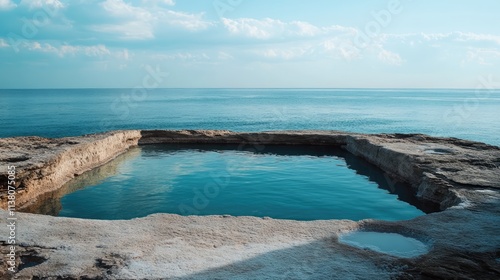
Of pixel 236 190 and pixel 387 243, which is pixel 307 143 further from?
pixel 387 243

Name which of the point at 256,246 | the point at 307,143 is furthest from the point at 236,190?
the point at 307,143

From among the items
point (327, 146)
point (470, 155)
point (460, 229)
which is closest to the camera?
point (460, 229)

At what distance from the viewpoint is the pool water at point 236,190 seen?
1067 cm

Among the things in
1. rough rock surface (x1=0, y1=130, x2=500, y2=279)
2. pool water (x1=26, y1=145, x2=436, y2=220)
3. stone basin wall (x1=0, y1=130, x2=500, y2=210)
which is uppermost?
stone basin wall (x1=0, y1=130, x2=500, y2=210)

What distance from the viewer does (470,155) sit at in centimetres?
1441

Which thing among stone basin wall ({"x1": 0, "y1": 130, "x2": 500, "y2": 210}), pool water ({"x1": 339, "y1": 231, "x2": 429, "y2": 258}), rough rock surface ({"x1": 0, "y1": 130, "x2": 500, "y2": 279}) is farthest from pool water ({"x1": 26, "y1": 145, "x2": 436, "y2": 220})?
pool water ({"x1": 339, "y1": 231, "x2": 429, "y2": 258})

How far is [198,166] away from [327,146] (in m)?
8.93

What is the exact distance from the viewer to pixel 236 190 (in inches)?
503

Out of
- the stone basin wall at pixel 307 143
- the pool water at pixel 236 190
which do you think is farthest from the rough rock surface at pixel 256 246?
the pool water at pixel 236 190

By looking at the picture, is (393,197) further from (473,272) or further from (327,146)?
(327,146)

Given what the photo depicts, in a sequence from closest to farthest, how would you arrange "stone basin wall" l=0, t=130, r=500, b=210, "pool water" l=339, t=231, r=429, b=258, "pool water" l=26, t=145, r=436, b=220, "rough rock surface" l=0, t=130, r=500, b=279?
"rough rock surface" l=0, t=130, r=500, b=279 < "pool water" l=339, t=231, r=429, b=258 < "pool water" l=26, t=145, r=436, b=220 < "stone basin wall" l=0, t=130, r=500, b=210

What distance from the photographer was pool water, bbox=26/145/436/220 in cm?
1067

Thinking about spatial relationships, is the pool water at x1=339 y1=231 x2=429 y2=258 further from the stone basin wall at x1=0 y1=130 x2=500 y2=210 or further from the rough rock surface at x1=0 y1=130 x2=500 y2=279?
the stone basin wall at x1=0 y1=130 x2=500 y2=210

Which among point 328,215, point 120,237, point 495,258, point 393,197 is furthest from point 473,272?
point 393,197
